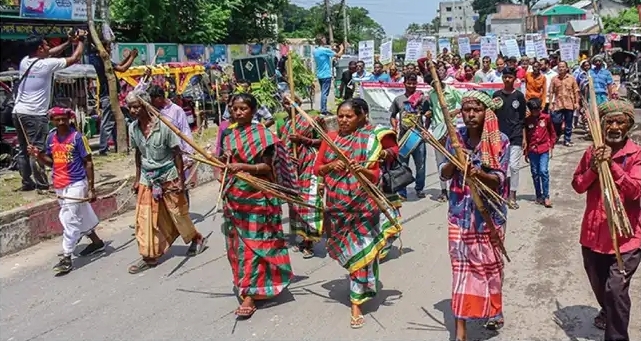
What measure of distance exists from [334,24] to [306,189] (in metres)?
39.7

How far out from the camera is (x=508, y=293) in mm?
5188

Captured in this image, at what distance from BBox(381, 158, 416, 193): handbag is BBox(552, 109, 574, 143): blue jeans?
693cm

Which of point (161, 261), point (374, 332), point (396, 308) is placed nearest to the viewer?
point (374, 332)

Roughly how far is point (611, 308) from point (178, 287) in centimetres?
338

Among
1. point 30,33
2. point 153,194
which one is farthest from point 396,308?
point 30,33

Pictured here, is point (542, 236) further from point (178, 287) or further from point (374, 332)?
point (178, 287)

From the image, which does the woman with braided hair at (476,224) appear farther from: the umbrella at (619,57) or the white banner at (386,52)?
the umbrella at (619,57)

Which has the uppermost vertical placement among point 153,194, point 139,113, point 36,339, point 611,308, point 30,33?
point 30,33

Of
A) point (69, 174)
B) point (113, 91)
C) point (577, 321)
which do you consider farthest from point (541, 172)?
point (113, 91)

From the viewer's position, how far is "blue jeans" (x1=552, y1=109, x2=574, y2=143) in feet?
40.5

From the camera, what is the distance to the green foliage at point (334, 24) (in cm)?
4312

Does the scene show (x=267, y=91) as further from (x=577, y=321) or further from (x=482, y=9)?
(x=482, y=9)

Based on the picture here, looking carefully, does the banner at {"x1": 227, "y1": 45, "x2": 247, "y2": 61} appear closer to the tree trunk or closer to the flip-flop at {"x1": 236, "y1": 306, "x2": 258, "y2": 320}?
the tree trunk

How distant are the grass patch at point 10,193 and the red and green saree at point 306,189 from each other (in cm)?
317
